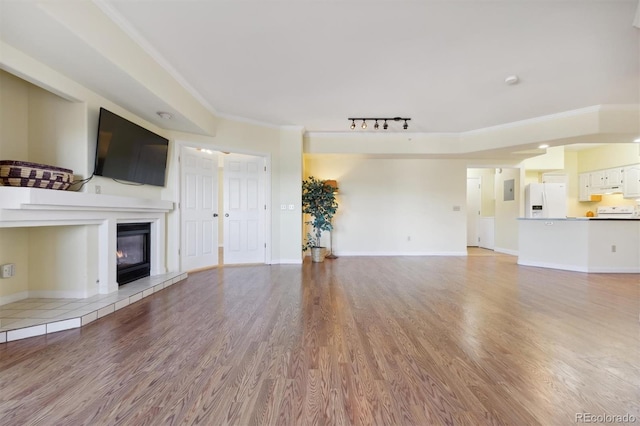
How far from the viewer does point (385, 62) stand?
3.11 m

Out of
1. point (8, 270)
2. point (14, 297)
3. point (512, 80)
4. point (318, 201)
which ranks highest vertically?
point (512, 80)

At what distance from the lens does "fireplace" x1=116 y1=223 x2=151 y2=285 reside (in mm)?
3466

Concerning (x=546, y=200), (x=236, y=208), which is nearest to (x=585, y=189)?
(x=546, y=200)

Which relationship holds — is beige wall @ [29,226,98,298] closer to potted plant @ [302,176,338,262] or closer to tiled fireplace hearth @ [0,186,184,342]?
tiled fireplace hearth @ [0,186,184,342]

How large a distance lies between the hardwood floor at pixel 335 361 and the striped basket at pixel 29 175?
126cm

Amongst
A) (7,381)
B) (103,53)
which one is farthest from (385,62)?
(7,381)

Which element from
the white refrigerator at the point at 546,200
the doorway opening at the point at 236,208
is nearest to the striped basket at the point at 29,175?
the doorway opening at the point at 236,208

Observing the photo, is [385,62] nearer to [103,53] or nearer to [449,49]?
[449,49]

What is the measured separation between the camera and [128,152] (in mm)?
3383

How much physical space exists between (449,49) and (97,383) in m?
3.97

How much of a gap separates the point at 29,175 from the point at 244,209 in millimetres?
3215

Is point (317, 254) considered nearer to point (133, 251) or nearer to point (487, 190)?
point (133, 251)

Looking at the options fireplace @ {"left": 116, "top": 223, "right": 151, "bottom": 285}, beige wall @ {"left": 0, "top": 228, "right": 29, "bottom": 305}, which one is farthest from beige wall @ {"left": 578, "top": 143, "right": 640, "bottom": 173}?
beige wall @ {"left": 0, "top": 228, "right": 29, "bottom": 305}

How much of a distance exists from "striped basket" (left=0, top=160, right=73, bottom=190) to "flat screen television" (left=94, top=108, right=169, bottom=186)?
0.51 m
